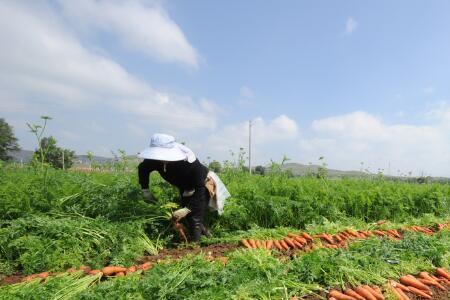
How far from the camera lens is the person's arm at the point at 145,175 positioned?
5.31m

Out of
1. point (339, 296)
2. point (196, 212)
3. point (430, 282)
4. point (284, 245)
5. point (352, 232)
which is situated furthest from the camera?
point (352, 232)

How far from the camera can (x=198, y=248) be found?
5.07 meters

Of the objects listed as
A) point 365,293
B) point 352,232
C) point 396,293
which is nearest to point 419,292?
point 396,293

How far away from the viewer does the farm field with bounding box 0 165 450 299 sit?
10.3 ft

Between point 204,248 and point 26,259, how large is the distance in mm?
2053

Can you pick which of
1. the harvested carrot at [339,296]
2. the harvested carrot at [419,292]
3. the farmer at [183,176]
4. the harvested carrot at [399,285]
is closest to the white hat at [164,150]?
the farmer at [183,176]

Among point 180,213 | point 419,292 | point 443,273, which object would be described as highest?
point 180,213

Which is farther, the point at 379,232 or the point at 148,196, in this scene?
the point at 379,232

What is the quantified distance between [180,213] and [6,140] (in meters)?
39.2

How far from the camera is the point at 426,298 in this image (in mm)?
3541

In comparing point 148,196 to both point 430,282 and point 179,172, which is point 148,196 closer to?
point 179,172

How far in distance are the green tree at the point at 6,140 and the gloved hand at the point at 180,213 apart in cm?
3459

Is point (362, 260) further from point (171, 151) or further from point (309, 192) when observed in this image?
point (309, 192)

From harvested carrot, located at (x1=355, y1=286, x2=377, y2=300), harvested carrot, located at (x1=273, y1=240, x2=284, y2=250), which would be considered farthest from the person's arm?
harvested carrot, located at (x1=355, y1=286, x2=377, y2=300)
